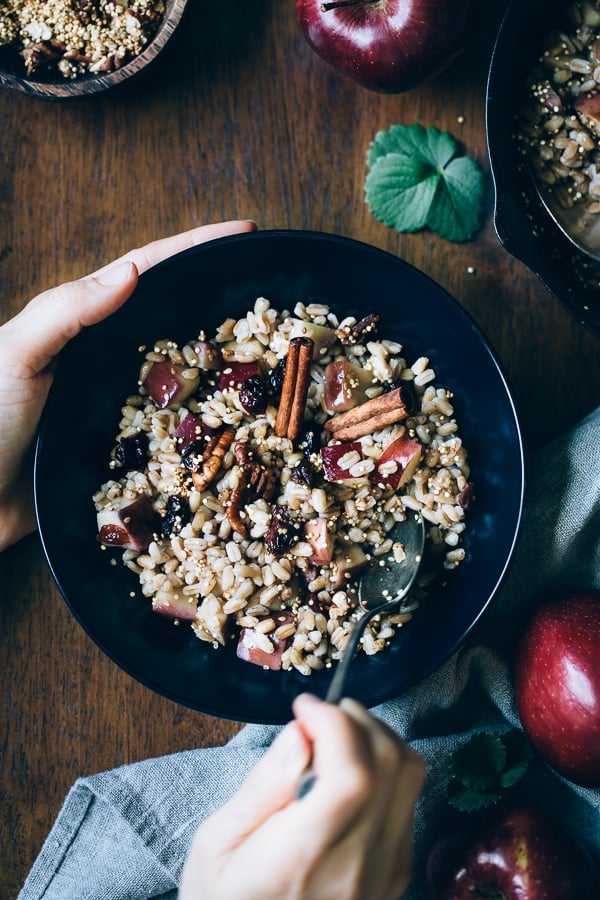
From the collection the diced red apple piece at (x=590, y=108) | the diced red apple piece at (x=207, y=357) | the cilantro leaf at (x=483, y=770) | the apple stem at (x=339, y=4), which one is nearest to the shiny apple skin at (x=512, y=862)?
the cilantro leaf at (x=483, y=770)

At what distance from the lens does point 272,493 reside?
112cm

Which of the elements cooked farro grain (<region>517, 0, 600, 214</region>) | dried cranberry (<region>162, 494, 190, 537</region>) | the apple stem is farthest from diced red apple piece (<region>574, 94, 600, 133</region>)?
dried cranberry (<region>162, 494, 190, 537</region>)

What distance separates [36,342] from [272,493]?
36 centimetres

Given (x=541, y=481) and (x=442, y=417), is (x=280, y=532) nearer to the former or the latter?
(x=442, y=417)

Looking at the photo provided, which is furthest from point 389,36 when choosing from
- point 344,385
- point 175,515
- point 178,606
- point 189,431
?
point 178,606

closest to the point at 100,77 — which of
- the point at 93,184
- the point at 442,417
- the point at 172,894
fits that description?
the point at 93,184

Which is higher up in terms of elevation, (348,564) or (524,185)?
(524,185)

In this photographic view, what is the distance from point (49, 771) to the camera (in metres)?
1.22

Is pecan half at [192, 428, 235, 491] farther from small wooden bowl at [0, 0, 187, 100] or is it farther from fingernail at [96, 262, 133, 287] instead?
small wooden bowl at [0, 0, 187, 100]

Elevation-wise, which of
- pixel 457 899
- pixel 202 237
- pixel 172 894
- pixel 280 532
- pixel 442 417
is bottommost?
pixel 172 894

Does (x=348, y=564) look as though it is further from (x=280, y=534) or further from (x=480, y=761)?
(x=480, y=761)

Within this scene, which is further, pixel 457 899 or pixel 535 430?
pixel 535 430

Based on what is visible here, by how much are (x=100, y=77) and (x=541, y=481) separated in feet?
2.70

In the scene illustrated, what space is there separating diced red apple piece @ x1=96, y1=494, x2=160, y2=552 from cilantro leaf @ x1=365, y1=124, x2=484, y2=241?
54 centimetres
